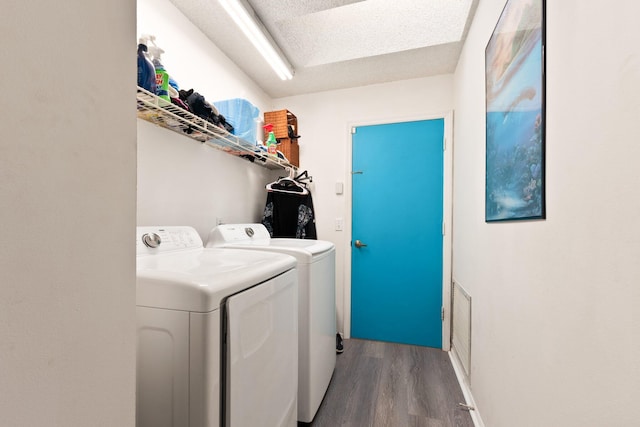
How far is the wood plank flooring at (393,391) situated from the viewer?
5.50 ft

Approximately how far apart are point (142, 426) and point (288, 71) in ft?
7.98

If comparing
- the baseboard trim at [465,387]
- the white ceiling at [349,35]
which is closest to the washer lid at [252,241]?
the baseboard trim at [465,387]

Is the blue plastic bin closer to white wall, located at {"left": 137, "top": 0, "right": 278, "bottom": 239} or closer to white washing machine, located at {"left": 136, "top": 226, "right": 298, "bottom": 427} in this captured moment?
white wall, located at {"left": 137, "top": 0, "right": 278, "bottom": 239}

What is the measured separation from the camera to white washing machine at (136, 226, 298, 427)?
32.3 inches

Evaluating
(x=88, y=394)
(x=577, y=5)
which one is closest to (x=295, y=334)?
(x=88, y=394)

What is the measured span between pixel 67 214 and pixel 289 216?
235 centimetres

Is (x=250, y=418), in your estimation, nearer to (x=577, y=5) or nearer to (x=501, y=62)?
(x=577, y=5)

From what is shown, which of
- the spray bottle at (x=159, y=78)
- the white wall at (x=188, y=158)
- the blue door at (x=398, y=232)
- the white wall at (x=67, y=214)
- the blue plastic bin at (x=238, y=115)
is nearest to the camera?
the white wall at (x=67, y=214)

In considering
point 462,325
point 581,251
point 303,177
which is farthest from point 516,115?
point 303,177

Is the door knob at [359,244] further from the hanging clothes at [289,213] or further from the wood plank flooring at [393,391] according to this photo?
the wood plank flooring at [393,391]

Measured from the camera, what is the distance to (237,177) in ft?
7.95

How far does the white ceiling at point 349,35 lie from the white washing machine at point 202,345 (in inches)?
66.6

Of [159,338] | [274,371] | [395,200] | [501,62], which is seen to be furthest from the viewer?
[395,200]

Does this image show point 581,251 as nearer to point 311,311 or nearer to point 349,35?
point 311,311
